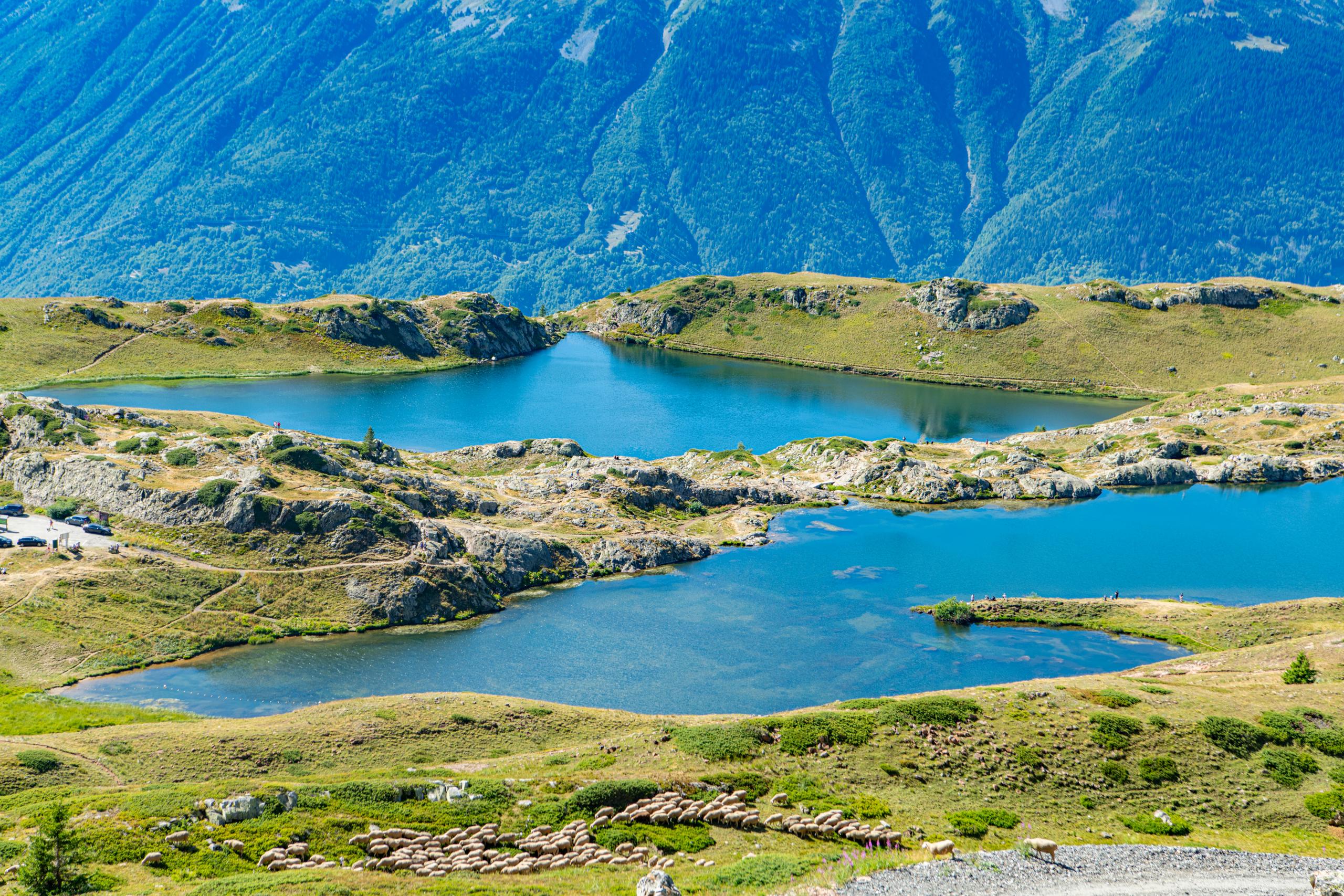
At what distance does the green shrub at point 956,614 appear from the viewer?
98.7 m

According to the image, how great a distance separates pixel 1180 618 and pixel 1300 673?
32.2 meters

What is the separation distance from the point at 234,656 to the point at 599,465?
211 ft

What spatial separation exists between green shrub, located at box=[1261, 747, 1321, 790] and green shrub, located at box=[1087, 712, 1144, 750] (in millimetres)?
6321

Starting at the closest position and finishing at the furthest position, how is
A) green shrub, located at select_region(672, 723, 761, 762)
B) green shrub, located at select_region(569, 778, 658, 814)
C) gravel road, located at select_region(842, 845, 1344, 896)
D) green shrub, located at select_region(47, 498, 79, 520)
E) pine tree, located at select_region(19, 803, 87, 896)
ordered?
pine tree, located at select_region(19, 803, 87, 896), gravel road, located at select_region(842, 845, 1344, 896), green shrub, located at select_region(569, 778, 658, 814), green shrub, located at select_region(672, 723, 761, 762), green shrub, located at select_region(47, 498, 79, 520)

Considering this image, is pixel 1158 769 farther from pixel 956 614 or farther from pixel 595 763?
pixel 956 614

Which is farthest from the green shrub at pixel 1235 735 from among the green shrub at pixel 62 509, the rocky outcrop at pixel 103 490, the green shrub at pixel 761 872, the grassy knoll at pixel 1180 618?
the green shrub at pixel 62 509

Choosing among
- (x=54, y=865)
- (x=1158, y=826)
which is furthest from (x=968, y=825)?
(x=54, y=865)

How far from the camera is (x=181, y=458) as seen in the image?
352 ft

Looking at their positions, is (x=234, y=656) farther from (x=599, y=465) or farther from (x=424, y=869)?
(x=599, y=465)

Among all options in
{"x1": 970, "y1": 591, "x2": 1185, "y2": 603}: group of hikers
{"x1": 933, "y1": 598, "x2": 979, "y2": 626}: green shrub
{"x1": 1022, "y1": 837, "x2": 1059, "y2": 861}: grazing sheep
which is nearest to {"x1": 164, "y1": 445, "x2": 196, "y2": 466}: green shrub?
{"x1": 933, "y1": 598, "x2": 979, "y2": 626}: green shrub

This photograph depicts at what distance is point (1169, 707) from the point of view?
59.2 meters

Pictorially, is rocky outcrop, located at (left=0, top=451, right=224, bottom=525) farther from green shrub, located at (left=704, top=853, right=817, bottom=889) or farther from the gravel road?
the gravel road

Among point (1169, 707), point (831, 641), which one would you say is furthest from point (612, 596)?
A: point (1169, 707)

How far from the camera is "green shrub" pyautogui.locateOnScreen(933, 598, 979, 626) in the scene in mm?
98688
